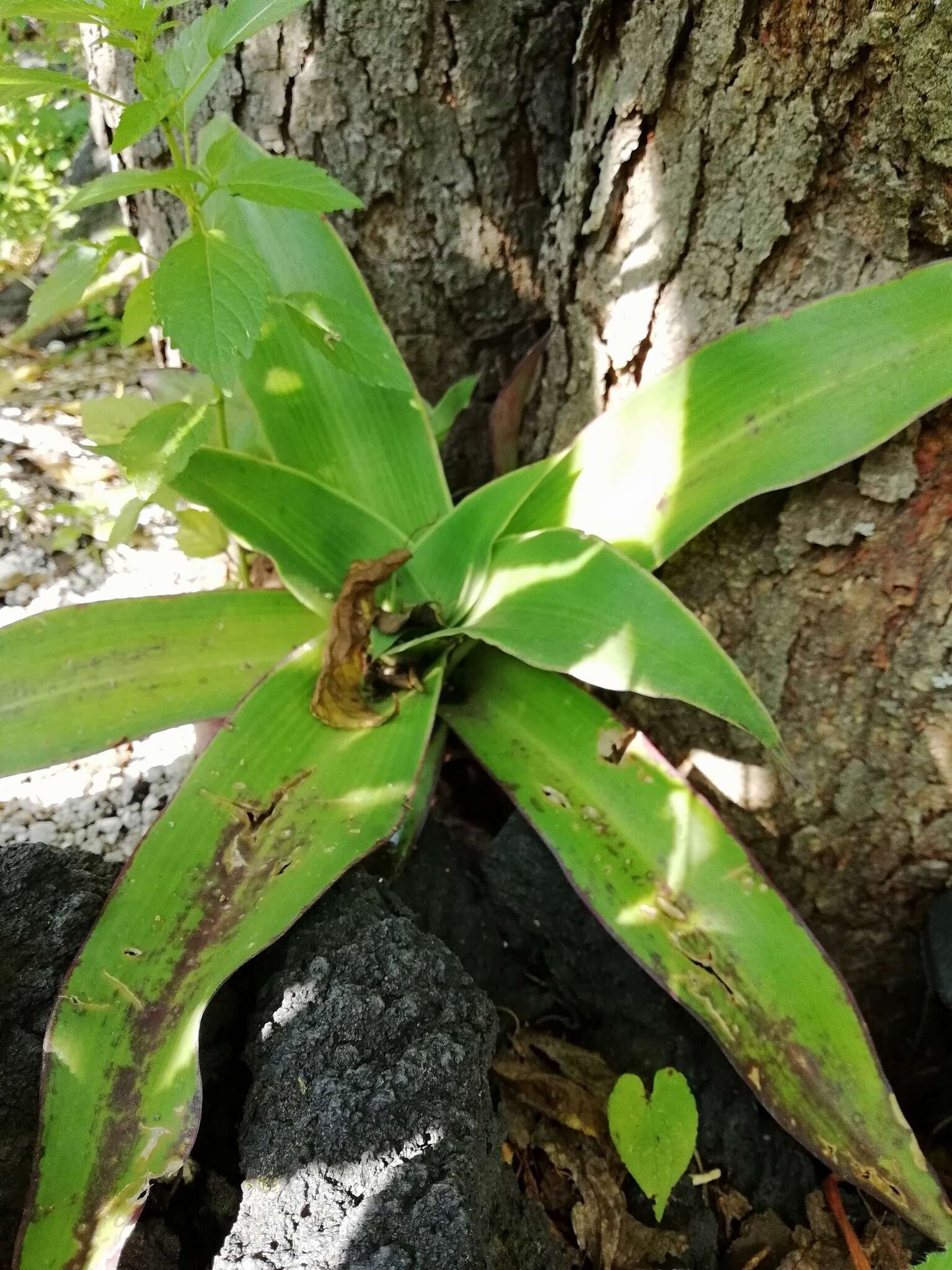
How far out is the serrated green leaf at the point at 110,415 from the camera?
1.57 m

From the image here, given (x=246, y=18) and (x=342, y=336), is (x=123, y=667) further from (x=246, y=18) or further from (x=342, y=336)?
(x=246, y=18)

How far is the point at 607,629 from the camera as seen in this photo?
3.75 feet

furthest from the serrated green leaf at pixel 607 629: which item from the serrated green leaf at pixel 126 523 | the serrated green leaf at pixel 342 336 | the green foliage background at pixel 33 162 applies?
the green foliage background at pixel 33 162

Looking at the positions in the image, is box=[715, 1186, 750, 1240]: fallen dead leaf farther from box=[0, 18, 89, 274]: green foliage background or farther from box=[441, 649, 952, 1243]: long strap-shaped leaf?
box=[0, 18, 89, 274]: green foliage background

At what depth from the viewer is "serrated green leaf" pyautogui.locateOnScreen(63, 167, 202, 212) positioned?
100cm

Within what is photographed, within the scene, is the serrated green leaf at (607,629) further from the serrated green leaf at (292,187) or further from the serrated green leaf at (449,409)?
the serrated green leaf at (292,187)

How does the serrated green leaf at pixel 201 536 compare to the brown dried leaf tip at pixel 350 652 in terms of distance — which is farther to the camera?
the serrated green leaf at pixel 201 536

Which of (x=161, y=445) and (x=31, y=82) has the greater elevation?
(x=31, y=82)

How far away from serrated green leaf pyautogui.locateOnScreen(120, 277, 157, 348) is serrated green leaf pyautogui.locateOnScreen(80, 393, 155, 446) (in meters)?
0.29

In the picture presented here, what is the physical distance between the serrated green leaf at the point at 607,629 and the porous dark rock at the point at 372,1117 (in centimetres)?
39

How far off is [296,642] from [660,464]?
1.95 feet

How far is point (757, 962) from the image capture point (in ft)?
3.65

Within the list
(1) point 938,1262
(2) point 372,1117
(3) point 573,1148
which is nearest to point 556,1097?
(3) point 573,1148

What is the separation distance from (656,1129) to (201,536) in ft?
3.86
